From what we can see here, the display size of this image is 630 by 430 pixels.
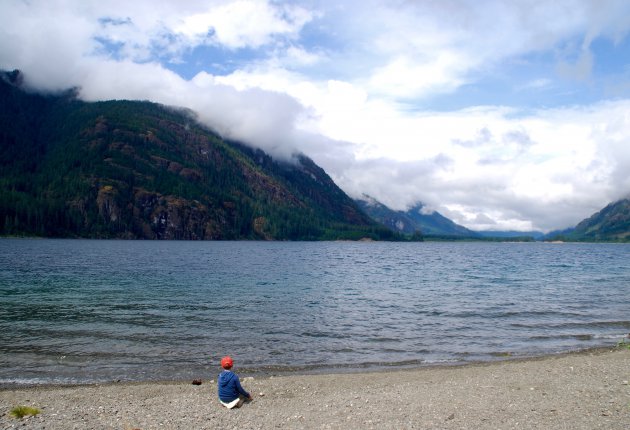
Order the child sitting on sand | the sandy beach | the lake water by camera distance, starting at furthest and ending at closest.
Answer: the lake water < the child sitting on sand < the sandy beach

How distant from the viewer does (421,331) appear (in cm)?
3575

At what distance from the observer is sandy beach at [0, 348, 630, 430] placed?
1631 cm

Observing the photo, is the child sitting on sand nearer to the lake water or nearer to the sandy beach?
the sandy beach

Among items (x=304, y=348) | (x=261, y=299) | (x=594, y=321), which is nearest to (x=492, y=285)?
(x=594, y=321)

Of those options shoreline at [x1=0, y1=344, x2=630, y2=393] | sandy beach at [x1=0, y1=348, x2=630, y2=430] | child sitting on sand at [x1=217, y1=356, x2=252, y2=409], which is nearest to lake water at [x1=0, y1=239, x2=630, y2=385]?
shoreline at [x1=0, y1=344, x2=630, y2=393]

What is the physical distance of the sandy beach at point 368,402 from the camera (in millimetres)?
16312

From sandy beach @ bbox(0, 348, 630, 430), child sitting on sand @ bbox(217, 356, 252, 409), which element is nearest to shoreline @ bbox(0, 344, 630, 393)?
sandy beach @ bbox(0, 348, 630, 430)

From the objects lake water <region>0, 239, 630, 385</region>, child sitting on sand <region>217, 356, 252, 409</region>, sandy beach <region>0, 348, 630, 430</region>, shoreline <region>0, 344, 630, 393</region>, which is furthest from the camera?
lake water <region>0, 239, 630, 385</region>

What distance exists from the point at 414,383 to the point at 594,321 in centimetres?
2761

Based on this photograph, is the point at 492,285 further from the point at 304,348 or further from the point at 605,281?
the point at 304,348

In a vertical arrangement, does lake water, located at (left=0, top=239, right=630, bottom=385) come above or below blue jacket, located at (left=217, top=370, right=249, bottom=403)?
below

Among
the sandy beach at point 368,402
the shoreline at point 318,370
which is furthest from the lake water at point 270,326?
the sandy beach at point 368,402

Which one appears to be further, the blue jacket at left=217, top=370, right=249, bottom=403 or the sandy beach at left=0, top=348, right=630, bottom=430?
the blue jacket at left=217, top=370, right=249, bottom=403

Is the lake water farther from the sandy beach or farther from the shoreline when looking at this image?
the sandy beach
